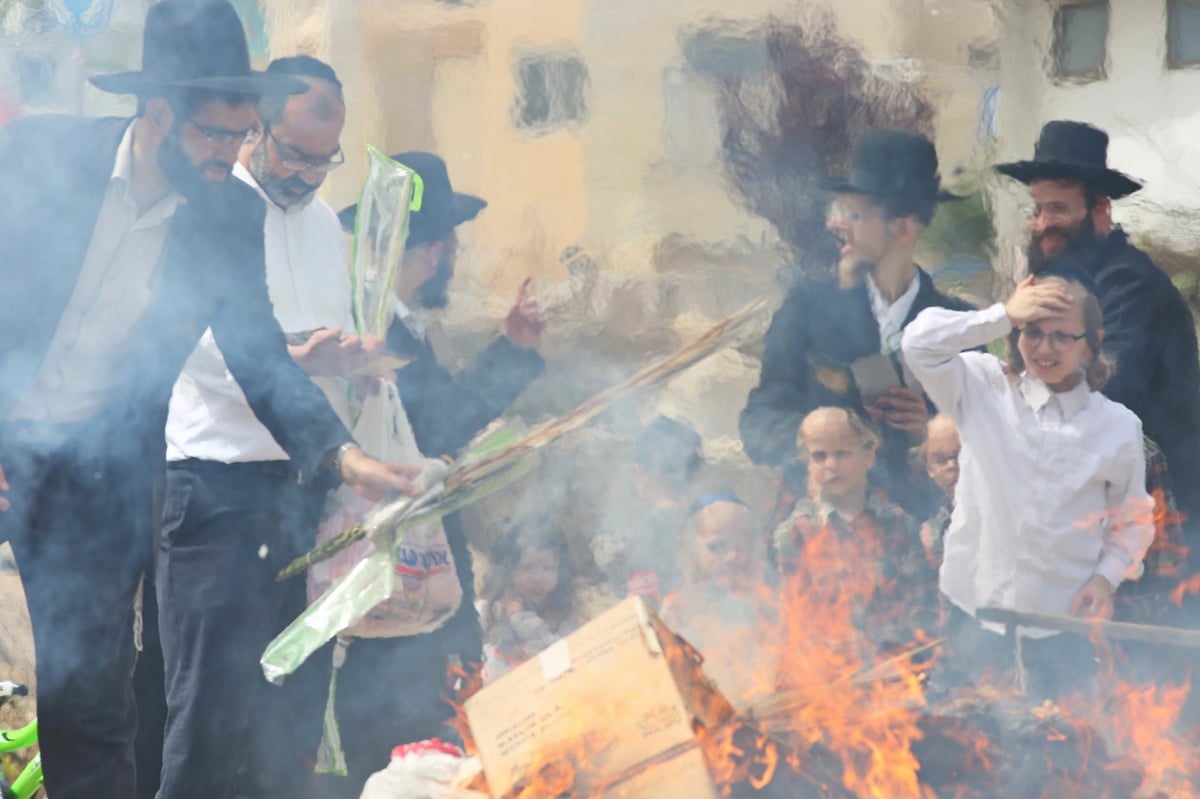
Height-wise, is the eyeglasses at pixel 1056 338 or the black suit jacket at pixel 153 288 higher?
the black suit jacket at pixel 153 288

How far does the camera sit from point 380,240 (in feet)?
12.9

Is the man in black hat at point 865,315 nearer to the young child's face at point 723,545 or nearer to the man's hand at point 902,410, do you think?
the man's hand at point 902,410

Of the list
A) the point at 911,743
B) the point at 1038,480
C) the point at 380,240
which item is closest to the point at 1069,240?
the point at 1038,480

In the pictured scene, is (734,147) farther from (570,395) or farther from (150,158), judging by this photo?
(150,158)

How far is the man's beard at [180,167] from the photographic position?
135 inches

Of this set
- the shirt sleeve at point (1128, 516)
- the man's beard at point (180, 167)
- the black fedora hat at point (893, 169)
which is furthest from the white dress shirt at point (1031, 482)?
the man's beard at point (180, 167)

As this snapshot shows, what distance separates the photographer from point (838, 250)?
4.35 meters

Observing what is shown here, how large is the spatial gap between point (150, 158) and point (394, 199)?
702 mm

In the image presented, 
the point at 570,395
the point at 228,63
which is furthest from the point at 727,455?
the point at 228,63

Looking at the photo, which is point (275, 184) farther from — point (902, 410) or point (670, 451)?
point (902, 410)

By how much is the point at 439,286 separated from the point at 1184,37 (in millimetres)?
2353

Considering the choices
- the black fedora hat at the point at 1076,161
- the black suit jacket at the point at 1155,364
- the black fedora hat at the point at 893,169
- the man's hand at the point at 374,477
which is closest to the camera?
the man's hand at the point at 374,477

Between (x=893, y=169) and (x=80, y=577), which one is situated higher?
(x=893, y=169)

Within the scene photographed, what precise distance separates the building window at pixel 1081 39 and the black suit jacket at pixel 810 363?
2.59 feet
